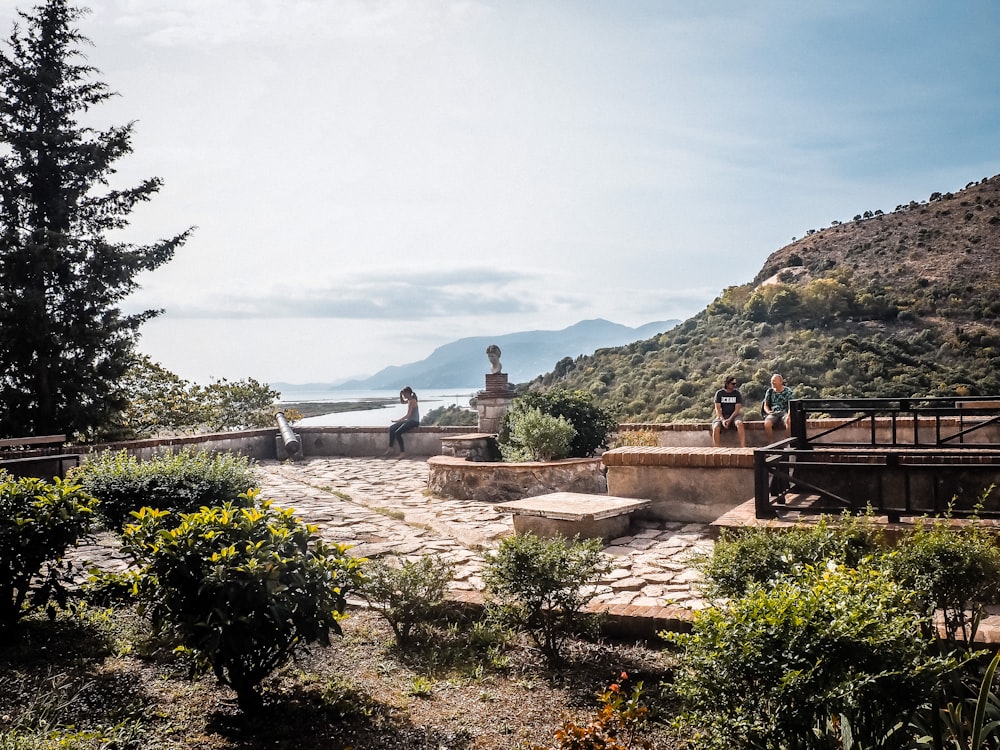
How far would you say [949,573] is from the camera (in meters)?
3.16

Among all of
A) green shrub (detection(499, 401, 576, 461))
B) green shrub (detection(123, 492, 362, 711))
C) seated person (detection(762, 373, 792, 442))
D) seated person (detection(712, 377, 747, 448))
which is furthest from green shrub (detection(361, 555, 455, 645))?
seated person (detection(712, 377, 747, 448))

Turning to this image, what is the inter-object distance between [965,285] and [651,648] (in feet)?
101

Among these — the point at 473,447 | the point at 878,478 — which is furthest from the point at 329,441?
the point at 878,478

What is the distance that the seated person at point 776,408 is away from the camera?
1023 cm

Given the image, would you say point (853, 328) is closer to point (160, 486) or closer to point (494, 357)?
point (494, 357)

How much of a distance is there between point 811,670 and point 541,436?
790cm

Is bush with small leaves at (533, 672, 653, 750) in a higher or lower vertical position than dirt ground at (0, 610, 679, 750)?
higher

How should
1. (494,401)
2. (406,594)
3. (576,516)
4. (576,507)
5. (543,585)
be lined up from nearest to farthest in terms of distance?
1. (543,585)
2. (406,594)
3. (576,516)
4. (576,507)
5. (494,401)

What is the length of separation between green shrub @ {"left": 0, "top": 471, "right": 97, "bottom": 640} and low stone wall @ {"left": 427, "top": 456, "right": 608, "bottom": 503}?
579cm

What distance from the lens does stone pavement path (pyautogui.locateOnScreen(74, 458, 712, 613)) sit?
5160mm

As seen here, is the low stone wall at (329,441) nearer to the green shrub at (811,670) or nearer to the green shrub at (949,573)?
the green shrub at (949,573)

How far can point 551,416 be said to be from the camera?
35.6 feet

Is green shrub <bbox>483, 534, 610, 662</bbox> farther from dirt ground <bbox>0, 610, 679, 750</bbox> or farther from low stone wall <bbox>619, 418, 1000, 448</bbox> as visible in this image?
low stone wall <bbox>619, 418, 1000, 448</bbox>

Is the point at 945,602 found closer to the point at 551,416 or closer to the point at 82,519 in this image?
the point at 82,519
